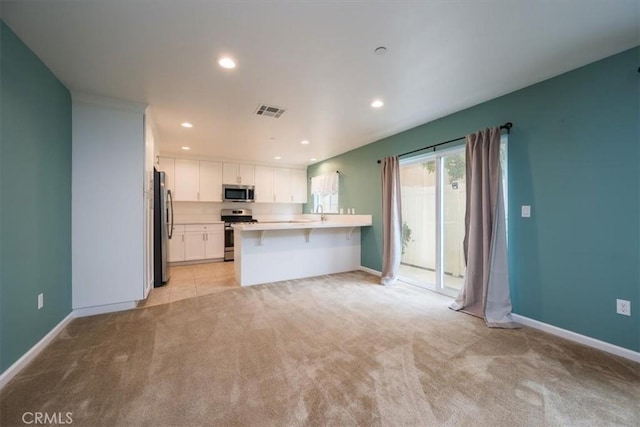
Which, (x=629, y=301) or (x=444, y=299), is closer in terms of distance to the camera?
(x=629, y=301)

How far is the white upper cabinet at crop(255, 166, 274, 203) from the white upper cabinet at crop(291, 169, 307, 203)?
643mm

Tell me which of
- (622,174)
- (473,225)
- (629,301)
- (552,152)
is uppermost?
(552,152)

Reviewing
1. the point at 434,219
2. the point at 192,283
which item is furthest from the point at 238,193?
the point at 434,219

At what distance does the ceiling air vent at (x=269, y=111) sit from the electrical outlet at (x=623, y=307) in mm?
3823

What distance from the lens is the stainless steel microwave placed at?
626cm

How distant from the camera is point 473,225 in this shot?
9.71 feet

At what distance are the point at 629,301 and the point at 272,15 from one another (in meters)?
3.49

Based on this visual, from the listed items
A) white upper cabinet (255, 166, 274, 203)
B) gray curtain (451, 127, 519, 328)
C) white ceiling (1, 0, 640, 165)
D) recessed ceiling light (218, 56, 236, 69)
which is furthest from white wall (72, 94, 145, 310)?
gray curtain (451, 127, 519, 328)

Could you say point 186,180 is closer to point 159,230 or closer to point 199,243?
point 199,243

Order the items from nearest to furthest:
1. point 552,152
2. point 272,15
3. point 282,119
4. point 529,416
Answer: point 529,416, point 272,15, point 552,152, point 282,119

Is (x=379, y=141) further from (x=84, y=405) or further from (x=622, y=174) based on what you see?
(x=84, y=405)

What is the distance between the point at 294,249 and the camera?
4.36 m

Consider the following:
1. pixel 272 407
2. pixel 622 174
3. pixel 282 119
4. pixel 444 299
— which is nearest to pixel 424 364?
pixel 272 407

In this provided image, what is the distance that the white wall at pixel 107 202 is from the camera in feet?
9.18
